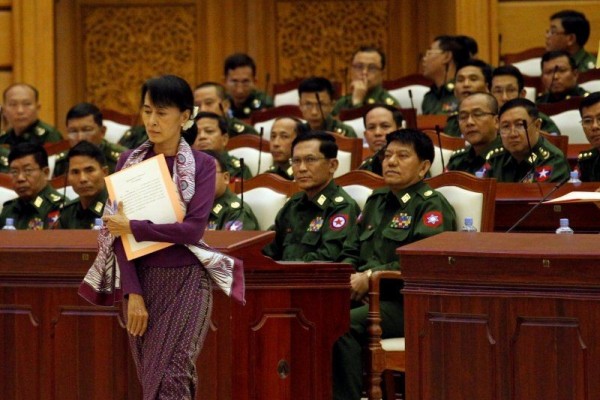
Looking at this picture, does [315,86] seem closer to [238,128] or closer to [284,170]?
[238,128]

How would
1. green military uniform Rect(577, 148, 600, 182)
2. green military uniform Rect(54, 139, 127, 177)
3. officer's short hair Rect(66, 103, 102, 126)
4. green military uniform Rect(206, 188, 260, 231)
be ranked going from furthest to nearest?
officer's short hair Rect(66, 103, 102, 126) < green military uniform Rect(54, 139, 127, 177) < green military uniform Rect(577, 148, 600, 182) < green military uniform Rect(206, 188, 260, 231)

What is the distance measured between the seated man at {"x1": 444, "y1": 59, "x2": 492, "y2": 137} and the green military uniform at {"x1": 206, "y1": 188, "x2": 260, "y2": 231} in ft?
6.77

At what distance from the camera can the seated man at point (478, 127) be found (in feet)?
19.2

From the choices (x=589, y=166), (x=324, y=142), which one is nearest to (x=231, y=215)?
(x=324, y=142)

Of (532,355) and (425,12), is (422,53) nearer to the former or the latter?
(425,12)

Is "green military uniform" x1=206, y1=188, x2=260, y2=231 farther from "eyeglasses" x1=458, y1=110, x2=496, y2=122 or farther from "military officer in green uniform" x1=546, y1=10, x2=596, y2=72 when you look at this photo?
"military officer in green uniform" x1=546, y1=10, x2=596, y2=72

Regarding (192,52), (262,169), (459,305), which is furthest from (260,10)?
(459,305)

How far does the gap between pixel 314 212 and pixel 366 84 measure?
3.00 m

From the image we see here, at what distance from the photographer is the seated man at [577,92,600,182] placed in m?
5.39

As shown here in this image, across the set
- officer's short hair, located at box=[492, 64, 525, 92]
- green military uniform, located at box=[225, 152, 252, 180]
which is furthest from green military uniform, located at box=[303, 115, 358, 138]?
officer's short hair, located at box=[492, 64, 525, 92]

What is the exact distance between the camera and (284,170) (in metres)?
6.17

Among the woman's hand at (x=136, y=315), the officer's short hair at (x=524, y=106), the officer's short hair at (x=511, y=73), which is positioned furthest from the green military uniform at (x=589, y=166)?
the woman's hand at (x=136, y=315)

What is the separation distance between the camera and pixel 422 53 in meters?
9.32

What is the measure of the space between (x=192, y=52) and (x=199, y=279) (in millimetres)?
6748
